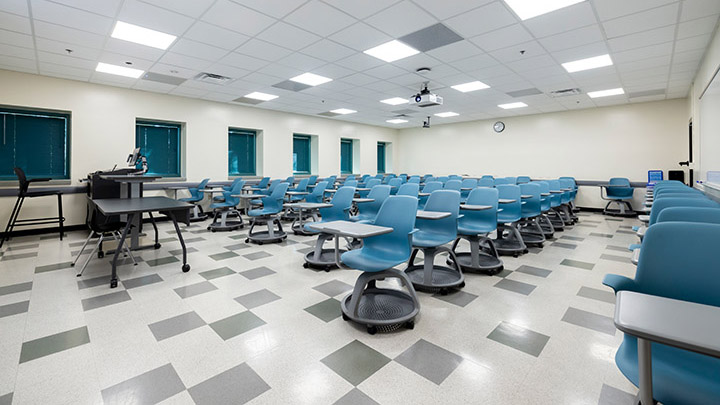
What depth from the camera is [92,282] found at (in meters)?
3.30

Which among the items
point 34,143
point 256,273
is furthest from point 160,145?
point 256,273

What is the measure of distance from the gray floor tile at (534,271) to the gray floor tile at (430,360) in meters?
2.04

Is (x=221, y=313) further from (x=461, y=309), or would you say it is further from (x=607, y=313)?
(x=607, y=313)

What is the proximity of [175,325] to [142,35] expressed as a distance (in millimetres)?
4094

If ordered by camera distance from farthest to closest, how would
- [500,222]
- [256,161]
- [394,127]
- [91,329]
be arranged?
1. [394,127]
2. [256,161]
3. [500,222]
4. [91,329]

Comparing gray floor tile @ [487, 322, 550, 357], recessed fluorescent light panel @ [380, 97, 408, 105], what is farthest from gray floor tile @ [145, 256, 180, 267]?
recessed fluorescent light panel @ [380, 97, 408, 105]

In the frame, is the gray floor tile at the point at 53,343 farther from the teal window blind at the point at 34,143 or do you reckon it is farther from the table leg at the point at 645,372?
the teal window blind at the point at 34,143

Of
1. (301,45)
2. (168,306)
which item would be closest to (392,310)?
(168,306)

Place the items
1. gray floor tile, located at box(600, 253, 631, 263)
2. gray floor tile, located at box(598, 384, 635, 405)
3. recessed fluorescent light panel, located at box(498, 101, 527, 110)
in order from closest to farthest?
gray floor tile, located at box(598, 384, 635, 405) < gray floor tile, located at box(600, 253, 631, 263) < recessed fluorescent light panel, located at box(498, 101, 527, 110)

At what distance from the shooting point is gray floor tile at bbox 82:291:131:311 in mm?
2748

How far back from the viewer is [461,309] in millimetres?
2662

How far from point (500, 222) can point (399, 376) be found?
3.03 meters

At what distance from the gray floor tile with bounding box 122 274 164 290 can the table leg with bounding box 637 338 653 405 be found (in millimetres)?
3790

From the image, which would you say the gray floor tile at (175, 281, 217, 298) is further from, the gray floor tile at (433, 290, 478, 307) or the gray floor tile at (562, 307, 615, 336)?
the gray floor tile at (562, 307, 615, 336)
